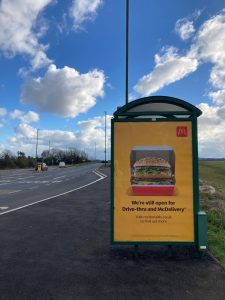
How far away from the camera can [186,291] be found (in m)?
4.72

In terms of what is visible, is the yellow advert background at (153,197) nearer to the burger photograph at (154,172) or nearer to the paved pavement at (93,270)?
the burger photograph at (154,172)

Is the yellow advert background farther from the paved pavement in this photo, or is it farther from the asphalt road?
the asphalt road

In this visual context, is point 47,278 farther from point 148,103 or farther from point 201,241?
point 148,103

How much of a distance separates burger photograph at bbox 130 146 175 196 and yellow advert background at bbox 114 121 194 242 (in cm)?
7

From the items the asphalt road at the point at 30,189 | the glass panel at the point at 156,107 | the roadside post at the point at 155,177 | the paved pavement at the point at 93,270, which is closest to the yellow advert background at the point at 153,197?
the roadside post at the point at 155,177

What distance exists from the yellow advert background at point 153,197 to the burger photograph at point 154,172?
0.07 m

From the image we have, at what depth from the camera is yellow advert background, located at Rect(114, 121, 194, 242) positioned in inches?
253

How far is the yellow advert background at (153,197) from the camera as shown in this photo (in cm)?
642

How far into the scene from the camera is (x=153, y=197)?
6.48m

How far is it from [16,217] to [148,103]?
6.09 m

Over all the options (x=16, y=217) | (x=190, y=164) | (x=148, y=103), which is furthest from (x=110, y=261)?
(x=16, y=217)

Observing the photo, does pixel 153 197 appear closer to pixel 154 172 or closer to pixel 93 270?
pixel 154 172

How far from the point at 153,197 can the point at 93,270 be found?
165 centimetres

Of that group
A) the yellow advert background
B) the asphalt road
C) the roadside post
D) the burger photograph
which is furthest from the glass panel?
the asphalt road
